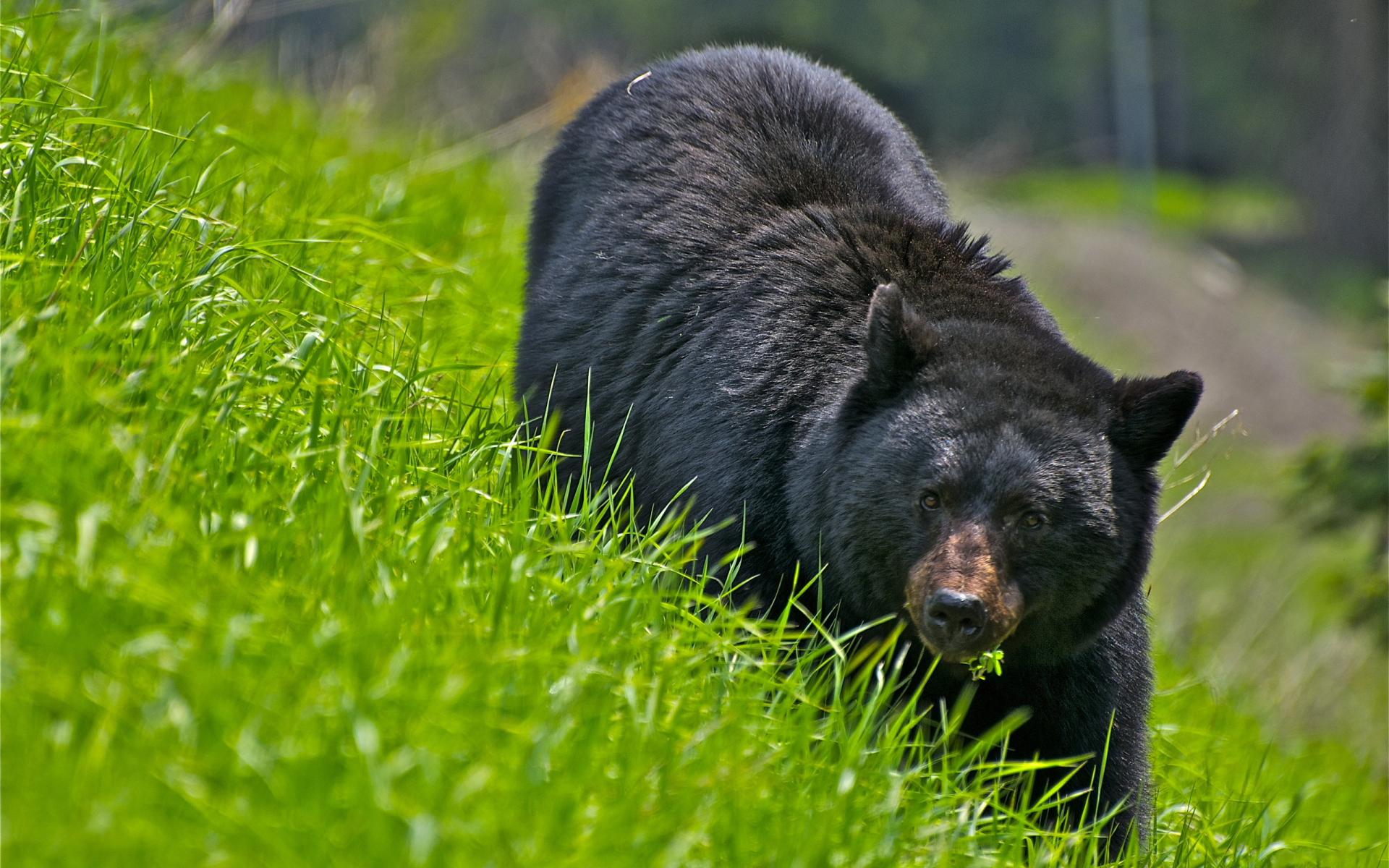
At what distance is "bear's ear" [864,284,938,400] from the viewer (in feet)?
11.8

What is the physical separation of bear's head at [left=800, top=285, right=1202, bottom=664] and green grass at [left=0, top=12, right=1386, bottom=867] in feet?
1.09

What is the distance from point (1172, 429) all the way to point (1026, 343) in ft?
1.48

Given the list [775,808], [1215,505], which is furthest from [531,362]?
[1215,505]

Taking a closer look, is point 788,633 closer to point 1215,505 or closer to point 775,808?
point 775,808

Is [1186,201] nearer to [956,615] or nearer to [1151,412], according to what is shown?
[1151,412]

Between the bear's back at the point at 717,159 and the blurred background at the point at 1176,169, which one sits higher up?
the bear's back at the point at 717,159

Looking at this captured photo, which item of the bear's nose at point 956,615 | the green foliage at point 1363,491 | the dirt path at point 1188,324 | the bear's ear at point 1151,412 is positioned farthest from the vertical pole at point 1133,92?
the bear's nose at point 956,615

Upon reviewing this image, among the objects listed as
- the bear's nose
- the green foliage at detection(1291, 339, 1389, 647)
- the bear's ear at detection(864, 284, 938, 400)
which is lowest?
the green foliage at detection(1291, 339, 1389, 647)

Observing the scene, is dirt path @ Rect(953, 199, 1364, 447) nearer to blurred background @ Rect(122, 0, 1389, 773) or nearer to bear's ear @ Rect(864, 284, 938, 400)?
blurred background @ Rect(122, 0, 1389, 773)

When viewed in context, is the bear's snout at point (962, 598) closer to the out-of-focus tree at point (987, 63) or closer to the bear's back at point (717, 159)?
the bear's back at point (717, 159)

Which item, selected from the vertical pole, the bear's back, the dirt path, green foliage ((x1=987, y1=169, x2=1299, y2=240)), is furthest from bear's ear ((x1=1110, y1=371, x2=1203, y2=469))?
the vertical pole

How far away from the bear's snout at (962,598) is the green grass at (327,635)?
0.25 m

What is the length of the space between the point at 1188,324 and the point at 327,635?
19963 mm

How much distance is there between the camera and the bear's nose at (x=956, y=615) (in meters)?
3.24
